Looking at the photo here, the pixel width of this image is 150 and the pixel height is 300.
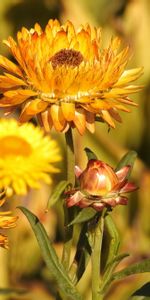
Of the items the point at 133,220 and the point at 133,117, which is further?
the point at 133,117

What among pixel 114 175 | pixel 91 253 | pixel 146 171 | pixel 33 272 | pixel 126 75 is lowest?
pixel 33 272

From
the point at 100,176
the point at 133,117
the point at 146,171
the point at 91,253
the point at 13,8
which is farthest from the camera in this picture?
the point at 13,8

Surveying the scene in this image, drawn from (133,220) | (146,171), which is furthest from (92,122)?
(133,220)

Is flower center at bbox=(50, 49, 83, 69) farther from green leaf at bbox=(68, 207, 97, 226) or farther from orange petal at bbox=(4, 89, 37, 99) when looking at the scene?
green leaf at bbox=(68, 207, 97, 226)

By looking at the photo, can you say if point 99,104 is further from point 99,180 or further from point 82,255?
point 82,255

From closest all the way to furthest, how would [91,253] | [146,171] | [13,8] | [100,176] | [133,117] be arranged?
[100,176] < [91,253] < [146,171] < [133,117] < [13,8]

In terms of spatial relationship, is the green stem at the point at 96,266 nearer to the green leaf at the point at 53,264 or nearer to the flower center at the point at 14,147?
the green leaf at the point at 53,264

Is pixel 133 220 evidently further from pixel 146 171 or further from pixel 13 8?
pixel 13 8

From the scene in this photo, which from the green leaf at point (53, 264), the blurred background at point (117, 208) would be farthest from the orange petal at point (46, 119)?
the blurred background at point (117, 208)
